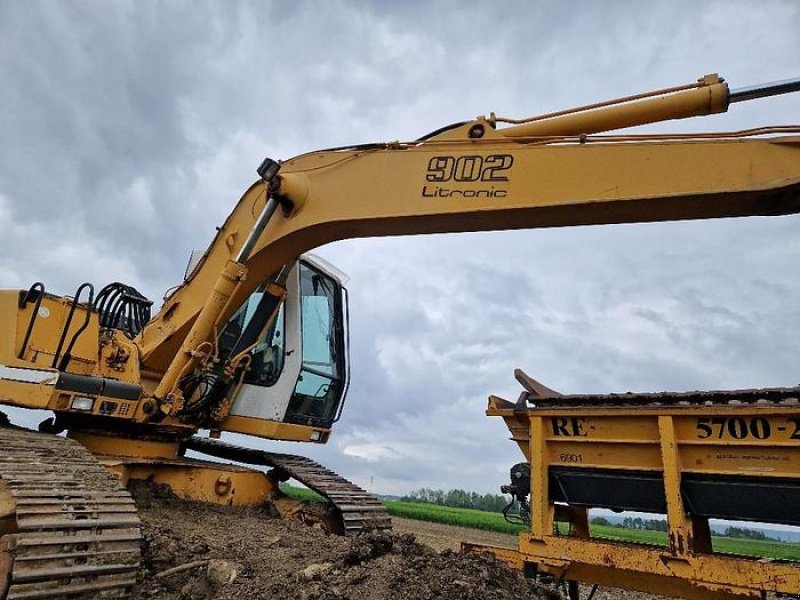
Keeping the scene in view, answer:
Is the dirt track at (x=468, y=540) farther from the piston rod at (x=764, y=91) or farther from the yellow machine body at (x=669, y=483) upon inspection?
the piston rod at (x=764, y=91)

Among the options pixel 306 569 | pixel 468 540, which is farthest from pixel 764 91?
pixel 468 540

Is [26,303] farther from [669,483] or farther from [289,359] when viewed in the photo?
[669,483]

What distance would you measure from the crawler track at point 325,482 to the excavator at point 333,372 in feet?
0.13

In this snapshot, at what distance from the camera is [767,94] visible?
4227 millimetres

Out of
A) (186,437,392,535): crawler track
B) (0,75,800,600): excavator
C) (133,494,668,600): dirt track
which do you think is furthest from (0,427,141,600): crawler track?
(186,437,392,535): crawler track

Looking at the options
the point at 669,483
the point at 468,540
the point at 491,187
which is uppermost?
the point at 491,187

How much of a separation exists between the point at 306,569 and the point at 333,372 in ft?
11.9

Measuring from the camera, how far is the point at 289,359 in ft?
24.2

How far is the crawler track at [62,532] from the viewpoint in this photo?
3.96m

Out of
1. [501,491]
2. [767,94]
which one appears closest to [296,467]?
[501,491]

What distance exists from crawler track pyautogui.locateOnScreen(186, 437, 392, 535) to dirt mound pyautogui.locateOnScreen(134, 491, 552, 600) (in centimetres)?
129

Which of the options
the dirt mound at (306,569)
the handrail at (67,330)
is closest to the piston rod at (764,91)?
the dirt mound at (306,569)

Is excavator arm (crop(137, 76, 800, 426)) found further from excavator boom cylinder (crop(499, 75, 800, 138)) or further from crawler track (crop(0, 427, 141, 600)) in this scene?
crawler track (crop(0, 427, 141, 600))

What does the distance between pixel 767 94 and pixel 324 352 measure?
5112 millimetres
